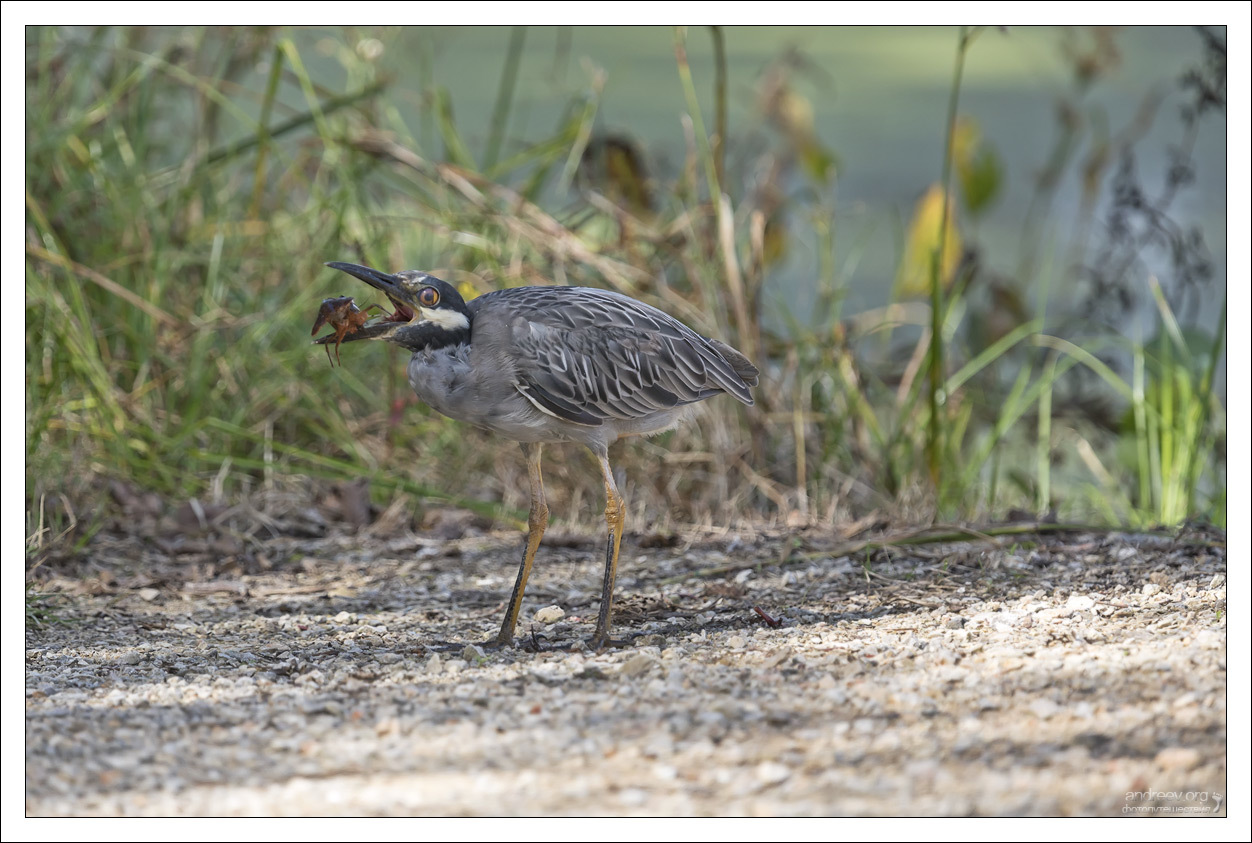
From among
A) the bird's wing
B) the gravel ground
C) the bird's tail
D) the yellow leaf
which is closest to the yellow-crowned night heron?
the bird's wing

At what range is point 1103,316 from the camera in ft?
23.9

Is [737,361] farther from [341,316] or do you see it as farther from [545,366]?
[341,316]

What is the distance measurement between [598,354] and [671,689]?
1.21 m

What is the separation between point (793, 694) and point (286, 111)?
4915 mm

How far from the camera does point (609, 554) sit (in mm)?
4133

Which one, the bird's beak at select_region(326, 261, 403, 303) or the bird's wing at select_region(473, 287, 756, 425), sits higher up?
the bird's beak at select_region(326, 261, 403, 303)

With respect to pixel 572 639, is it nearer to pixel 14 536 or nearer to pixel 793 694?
pixel 793 694

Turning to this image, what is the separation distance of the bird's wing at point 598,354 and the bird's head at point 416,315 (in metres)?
0.10

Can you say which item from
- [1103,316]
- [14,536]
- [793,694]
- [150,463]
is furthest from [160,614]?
[1103,316]

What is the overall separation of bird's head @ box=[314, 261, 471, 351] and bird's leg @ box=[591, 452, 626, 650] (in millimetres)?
654

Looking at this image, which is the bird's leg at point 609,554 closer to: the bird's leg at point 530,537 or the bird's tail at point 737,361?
the bird's leg at point 530,537

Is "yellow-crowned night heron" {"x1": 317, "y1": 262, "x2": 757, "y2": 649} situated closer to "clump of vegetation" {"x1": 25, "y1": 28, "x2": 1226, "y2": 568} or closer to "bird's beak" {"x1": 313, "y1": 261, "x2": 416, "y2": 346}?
"bird's beak" {"x1": 313, "y1": 261, "x2": 416, "y2": 346}

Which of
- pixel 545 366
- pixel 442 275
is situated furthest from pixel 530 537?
pixel 442 275

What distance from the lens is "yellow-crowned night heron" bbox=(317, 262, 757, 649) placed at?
3963 millimetres
